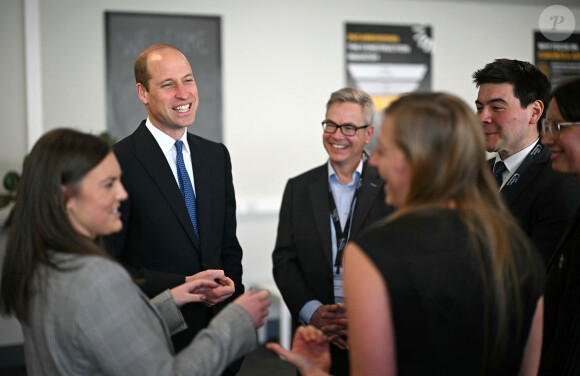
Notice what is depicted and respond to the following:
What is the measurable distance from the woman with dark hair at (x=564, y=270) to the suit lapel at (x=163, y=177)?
1331mm

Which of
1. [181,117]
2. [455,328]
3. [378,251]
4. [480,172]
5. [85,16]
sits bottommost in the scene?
[455,328]

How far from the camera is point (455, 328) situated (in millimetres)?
1202

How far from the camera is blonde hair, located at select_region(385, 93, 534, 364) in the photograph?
121 centimetres

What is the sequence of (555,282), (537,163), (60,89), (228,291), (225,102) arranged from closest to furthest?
(555,282) < (228,291) < (537,163) < (60,89) < (225,102)

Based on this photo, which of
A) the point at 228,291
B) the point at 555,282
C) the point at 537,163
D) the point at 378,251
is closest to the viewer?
the point at 378,251

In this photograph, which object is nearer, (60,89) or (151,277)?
(151,277)

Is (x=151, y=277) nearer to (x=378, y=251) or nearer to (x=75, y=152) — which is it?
(x=75, y=152)

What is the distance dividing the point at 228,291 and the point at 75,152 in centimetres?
91

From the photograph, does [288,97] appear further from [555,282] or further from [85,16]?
[555,282]

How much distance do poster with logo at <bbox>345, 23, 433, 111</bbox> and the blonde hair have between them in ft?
14.0

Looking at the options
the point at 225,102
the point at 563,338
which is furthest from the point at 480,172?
the point at 225,102

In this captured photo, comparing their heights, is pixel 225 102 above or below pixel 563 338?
above

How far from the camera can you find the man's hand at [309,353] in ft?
4.72

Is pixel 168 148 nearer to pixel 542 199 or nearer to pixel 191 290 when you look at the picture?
pixel 191 290
